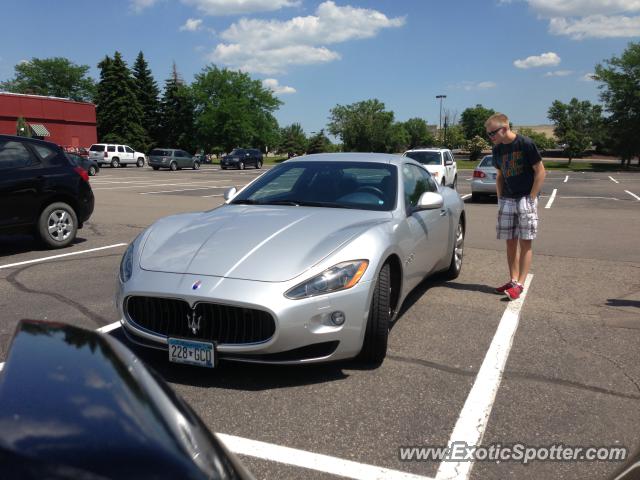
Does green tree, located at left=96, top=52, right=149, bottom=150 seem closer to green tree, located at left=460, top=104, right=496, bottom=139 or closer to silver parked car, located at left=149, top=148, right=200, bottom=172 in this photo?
silver parked car, located at left=149, top=148, right=200, bottom=172

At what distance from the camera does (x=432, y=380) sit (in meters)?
3.56

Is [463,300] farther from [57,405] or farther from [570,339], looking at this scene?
[57,405]

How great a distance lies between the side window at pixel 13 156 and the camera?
24.2ft

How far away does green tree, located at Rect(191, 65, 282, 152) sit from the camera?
7188 centimetres

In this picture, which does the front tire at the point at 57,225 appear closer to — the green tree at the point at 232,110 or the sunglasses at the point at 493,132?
the sunglasses at the point at 493,132

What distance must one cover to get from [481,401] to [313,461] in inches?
46.5

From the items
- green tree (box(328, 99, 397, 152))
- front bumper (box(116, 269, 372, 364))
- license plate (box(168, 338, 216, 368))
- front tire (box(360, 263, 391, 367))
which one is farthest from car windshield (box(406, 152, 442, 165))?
green tree (box(328, 99, 397, 152))

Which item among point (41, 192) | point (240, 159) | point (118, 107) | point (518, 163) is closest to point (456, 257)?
point (518, 163)

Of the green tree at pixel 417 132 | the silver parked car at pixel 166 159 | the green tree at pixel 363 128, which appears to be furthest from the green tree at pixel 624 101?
the green tree at pixel 417 132

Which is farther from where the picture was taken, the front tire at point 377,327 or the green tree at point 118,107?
the green tree at point 118,107

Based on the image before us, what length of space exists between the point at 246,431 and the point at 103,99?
228 ft

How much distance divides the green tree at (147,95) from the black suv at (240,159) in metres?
25.4

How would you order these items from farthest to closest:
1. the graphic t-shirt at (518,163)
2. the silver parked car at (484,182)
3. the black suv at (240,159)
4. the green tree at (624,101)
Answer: the green tree at (624,101) < the black suv at (240,159) < the silver parked car at (484,182) < the graphic t-shirt at (518,163)

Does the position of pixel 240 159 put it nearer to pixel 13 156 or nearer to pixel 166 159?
pixel 166 159
